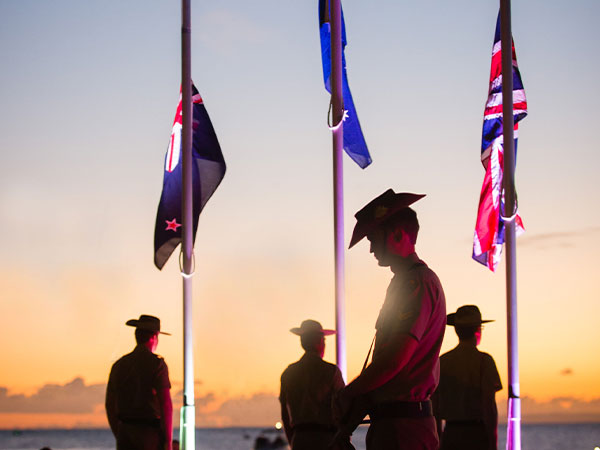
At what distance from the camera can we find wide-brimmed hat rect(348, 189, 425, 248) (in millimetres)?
5293

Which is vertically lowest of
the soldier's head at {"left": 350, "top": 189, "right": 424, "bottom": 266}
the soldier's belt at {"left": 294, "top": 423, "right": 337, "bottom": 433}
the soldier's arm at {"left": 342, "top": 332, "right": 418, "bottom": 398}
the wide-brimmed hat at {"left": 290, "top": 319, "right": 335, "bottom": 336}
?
the soldier's belt at {"left": 294, "top": 423, "right": 337, "bottom": 433}

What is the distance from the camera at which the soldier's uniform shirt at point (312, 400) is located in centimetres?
836

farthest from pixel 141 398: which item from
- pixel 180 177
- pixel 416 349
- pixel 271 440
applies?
pixel 271 440

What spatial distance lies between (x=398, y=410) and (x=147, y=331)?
4190mm

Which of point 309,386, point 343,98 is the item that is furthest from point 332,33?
point 309,386

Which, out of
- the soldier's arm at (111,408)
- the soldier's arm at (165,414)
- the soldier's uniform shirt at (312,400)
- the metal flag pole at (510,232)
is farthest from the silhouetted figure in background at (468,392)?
the soldier's arm at (111,408)

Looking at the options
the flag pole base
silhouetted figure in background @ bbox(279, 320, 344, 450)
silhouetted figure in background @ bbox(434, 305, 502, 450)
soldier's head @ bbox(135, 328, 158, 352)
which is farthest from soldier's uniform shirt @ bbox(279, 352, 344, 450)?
the flag pole base

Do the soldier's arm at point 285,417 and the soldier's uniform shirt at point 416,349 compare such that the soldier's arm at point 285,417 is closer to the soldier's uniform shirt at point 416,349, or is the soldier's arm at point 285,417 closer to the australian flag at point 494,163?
the australian flag at point 494,163

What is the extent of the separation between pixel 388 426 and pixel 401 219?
1008 mm

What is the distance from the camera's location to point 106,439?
255 feet

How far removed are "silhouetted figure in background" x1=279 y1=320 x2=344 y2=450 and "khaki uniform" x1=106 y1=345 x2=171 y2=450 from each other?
109cm

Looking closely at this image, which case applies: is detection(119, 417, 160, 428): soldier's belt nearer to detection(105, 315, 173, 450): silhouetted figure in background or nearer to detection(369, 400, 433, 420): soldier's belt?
detection(105, 315, 173, 450): silhouetted figure in background

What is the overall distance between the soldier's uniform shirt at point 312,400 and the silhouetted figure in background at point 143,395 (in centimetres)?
109

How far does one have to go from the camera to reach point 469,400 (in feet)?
24.7
